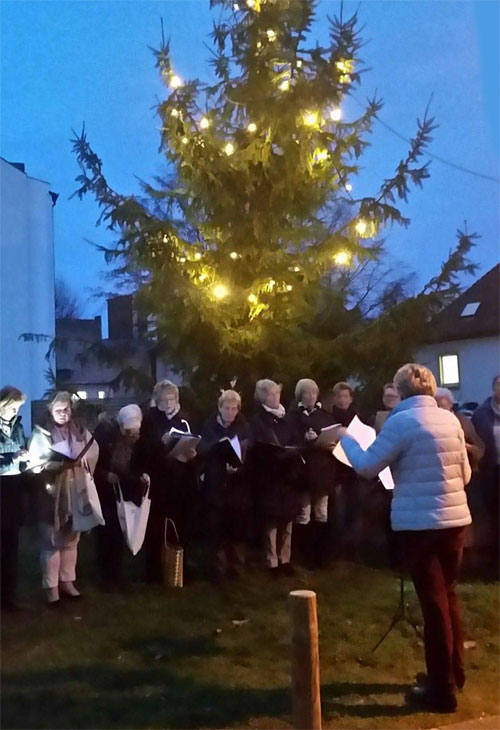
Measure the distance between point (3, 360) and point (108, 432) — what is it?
1594 centimetres

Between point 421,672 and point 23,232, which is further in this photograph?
point 23,232

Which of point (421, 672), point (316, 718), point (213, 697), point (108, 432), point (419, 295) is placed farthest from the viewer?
point (419, 295)

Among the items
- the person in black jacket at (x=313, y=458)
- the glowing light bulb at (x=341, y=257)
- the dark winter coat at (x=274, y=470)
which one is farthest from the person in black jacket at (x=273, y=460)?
the glowing light bulb at (x=341, y=257)

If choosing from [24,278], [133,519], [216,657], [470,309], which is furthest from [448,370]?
[216,657]

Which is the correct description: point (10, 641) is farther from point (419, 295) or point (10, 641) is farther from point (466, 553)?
point (419, 295)

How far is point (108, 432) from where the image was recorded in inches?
304

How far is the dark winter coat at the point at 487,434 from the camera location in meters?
8.07

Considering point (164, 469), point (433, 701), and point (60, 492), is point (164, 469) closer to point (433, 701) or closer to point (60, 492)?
point (60, 492)

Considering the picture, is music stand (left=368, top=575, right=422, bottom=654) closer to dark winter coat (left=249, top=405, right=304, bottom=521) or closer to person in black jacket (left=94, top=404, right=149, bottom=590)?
dark winter coat (left=249, top=405, right=304, bottom=521)

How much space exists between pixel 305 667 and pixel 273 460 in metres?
3.57

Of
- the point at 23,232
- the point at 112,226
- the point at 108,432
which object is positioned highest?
the point at 23,232

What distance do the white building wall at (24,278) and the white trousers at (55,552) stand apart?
15502mm

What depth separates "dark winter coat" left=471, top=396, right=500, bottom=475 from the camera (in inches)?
318

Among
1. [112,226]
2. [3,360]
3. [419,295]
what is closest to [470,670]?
[419,295]
